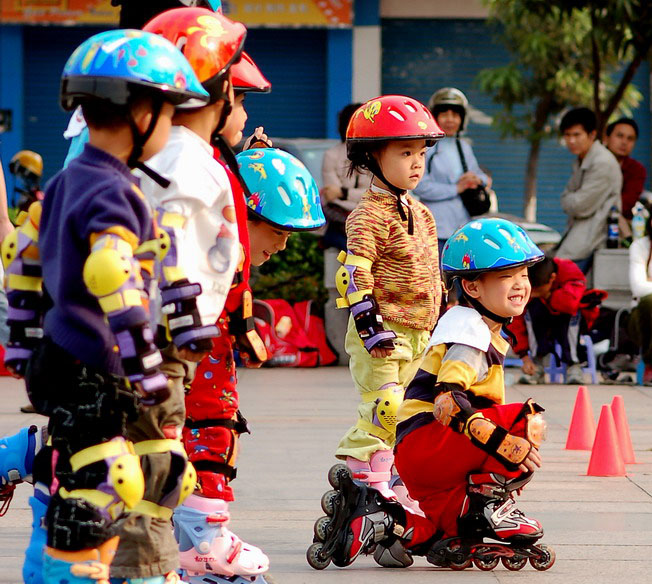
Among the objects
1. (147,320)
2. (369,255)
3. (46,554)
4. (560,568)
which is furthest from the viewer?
(369,255)

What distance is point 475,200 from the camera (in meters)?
10.4

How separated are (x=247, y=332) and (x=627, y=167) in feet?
28.2

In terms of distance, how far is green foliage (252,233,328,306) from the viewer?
11.6m

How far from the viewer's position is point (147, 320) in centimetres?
309

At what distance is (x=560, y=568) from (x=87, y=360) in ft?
7.09

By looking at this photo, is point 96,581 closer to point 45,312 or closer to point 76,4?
point 45,312

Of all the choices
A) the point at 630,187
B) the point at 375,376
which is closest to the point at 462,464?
the point at 375,376

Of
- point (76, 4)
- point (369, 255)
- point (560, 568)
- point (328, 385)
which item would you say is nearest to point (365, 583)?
point (560, 568)

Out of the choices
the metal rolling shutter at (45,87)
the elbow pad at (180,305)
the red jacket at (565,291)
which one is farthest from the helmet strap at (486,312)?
the metal rolling shutter at (45,87)

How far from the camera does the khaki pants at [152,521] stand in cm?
338

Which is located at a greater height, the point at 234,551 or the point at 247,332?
the point at 247,332

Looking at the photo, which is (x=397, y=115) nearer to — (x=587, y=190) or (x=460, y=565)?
(x=460, y=565)

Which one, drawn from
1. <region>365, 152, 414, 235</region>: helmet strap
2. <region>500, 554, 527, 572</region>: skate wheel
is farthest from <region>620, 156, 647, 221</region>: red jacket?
<region>500, 554, 527, 572</region>: skate wheel

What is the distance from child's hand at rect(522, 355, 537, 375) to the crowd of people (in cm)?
492
